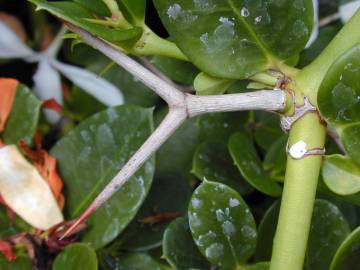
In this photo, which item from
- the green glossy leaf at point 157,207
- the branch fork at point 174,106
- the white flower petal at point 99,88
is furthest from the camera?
the white flower petal at point 99,88

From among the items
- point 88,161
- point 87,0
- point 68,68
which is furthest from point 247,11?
point 68,68

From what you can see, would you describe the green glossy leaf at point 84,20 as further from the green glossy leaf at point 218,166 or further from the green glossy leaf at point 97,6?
the green glossy leaf at point 218,166

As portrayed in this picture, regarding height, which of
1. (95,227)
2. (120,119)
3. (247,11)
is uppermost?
(247,11)

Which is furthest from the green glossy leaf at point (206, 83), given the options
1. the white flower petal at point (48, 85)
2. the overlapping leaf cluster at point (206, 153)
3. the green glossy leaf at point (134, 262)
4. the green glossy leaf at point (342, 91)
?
the white flower petal at point (48, 85)

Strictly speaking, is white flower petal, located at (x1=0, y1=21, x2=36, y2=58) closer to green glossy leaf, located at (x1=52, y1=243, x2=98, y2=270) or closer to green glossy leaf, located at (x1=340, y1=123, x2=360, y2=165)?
green glossy leaf, located at (x1=52, y1=243, x2=98, y2=270)

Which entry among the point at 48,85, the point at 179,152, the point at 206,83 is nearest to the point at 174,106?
the point at 206,83

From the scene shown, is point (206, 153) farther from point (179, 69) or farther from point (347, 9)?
point (347, 9)

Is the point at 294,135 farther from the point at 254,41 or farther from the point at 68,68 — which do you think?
the point at 68,68
